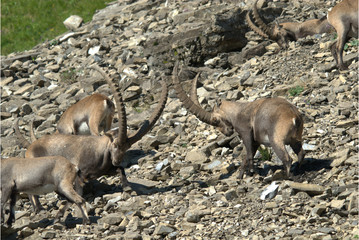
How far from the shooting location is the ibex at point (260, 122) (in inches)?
398

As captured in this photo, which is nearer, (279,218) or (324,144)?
(279,218)

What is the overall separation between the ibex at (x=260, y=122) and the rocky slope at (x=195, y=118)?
0.45 metres

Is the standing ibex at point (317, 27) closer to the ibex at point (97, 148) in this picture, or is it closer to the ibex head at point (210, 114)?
the ibex head at point (210, 114)

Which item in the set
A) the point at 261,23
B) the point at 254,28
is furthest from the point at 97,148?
the point at 261,23

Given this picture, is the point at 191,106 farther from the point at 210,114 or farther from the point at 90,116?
the point at 90,116

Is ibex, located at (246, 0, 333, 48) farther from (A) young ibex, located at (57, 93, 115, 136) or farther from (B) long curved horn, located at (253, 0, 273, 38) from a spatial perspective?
(A) young ibex, located at (57, 93, 115, 136)

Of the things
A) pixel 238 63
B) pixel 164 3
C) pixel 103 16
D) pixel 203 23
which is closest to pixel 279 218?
pixel 238 63

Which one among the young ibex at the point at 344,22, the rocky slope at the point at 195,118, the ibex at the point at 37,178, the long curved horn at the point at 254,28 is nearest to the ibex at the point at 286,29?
the long curved horn at the point at 254,28

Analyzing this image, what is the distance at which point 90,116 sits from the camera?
13.5 meters

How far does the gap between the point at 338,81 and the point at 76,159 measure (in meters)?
6.19

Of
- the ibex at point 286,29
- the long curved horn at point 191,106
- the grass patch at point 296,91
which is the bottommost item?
the grass patch at point 296,91

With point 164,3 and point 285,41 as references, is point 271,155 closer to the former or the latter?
point 285,41

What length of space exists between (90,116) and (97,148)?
222cm

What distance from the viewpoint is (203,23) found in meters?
17.7
